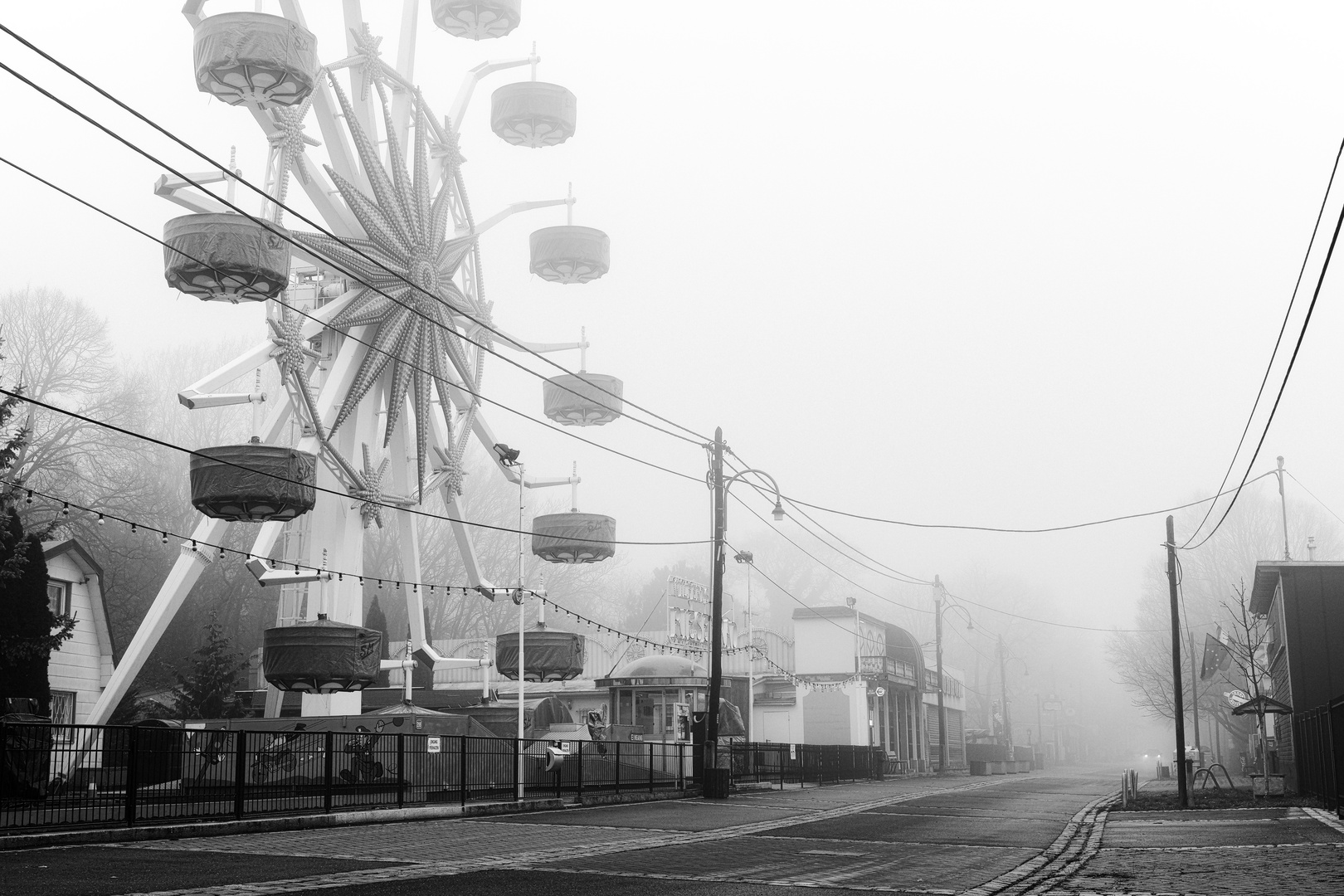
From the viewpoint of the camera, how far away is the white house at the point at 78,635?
38375 mm

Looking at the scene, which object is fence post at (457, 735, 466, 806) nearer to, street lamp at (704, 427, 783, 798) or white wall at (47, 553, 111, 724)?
street lamp at (704, 427, 783, 798)

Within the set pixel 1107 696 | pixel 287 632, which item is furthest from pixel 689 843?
pixel 1107 696

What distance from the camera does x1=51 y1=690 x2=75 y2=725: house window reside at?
38.4 meters

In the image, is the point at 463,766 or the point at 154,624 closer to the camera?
the point at 463,766

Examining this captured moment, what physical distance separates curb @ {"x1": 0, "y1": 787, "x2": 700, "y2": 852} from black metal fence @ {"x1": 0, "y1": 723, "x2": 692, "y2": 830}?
443 millimetres

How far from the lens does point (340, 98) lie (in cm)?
3375

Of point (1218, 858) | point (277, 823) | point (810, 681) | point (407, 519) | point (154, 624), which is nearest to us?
point (1218, 858)

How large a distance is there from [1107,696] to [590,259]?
15263cm

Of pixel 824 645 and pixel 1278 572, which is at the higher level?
pixel 1278 572

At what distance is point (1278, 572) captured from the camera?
1399 inches

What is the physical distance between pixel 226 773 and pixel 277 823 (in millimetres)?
1425

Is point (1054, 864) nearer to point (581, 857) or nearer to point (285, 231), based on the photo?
point (581, 857)

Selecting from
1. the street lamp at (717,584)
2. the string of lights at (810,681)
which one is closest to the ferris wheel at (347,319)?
the street lamp at (717,584)

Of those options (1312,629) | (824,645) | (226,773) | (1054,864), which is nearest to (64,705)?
(226,773)
